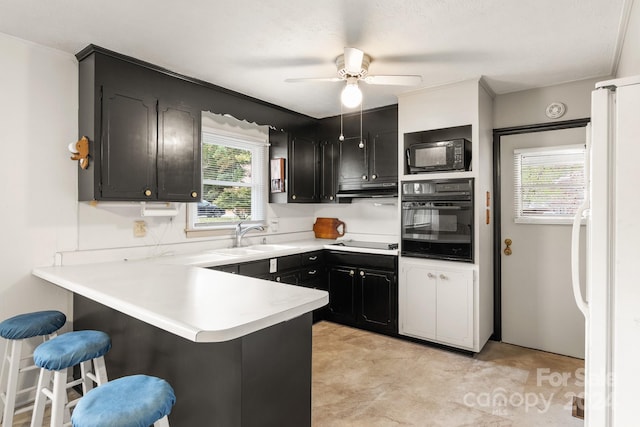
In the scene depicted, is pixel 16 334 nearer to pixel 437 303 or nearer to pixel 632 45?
pixel 437 303

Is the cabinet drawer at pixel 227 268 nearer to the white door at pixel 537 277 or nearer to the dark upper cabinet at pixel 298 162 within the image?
the dark upper cabinet at pixel 298 162

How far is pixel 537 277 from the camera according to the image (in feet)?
11.2

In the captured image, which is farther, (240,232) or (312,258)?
(312,258)

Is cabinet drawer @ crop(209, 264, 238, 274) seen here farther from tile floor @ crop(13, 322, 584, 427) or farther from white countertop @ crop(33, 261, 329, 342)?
tile floor @ crop(13, 322, 584, 427)

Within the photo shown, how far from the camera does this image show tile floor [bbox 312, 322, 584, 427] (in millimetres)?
2297

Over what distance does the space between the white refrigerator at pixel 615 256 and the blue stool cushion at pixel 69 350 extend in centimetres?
209

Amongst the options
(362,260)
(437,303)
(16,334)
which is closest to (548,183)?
(437,303)

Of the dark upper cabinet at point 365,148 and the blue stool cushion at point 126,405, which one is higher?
the dark upper cabinet at point 365,148

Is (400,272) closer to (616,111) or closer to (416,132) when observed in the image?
(416,132)

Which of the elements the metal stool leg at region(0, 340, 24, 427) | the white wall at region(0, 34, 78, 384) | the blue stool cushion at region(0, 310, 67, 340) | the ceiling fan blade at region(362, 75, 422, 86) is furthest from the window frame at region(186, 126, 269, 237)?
the ceiling fan blade at region(362, 75, 422, 86)

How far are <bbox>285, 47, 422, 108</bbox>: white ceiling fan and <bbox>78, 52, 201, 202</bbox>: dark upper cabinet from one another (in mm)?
1057

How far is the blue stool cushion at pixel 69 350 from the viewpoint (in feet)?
5.32

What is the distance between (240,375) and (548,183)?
3.27 metres

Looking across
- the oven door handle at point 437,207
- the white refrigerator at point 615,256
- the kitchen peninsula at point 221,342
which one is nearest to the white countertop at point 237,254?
the oven door handle at point 437,207
